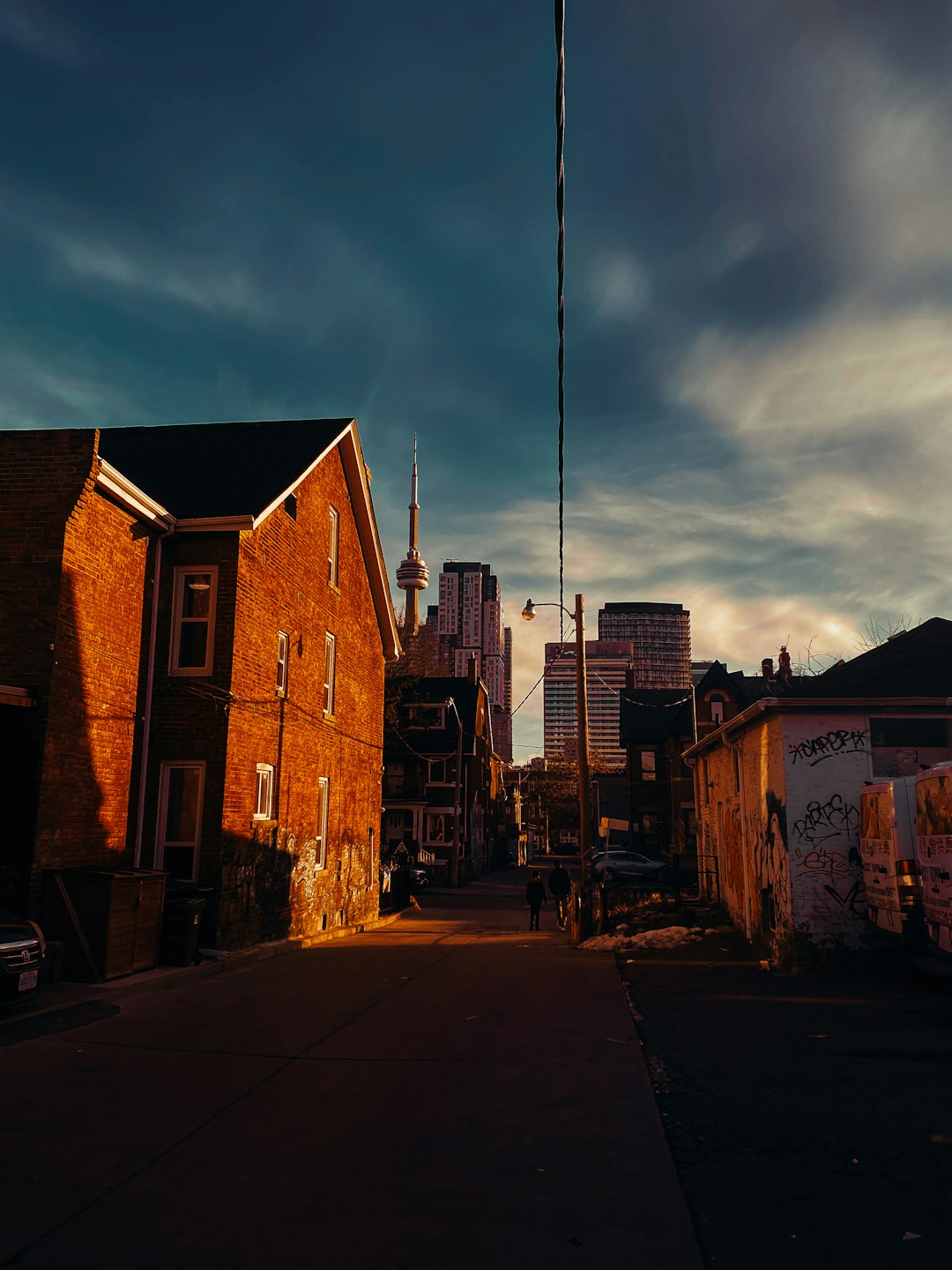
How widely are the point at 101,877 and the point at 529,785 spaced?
319 ft

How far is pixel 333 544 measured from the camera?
71.5 ft

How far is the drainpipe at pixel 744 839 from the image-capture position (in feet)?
55.9

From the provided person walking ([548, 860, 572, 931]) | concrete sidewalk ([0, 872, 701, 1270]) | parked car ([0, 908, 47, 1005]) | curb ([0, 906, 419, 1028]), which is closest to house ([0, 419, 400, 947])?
curb ([0, 906, 419, 1028])

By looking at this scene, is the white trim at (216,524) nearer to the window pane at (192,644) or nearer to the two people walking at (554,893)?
the window pane at (192,644)

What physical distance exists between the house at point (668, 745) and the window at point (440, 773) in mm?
10633

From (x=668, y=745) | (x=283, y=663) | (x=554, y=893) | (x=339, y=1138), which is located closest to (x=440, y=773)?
(x=668, y=745)

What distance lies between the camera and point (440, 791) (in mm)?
53688

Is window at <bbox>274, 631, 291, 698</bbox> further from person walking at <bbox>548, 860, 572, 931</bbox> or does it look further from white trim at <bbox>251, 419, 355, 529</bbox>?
person walking at <bbox>548, 860, 572, 931</bbox>

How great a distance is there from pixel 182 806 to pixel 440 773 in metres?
39.5

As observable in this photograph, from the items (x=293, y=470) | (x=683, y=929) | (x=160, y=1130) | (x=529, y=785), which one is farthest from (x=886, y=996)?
(x=529, y=785)

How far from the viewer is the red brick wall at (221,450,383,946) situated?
1598 cm

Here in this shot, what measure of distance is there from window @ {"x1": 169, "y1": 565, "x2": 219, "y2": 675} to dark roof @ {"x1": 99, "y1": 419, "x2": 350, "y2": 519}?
1089mm

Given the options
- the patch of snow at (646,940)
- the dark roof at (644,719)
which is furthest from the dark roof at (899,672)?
the dark roof at (644,719)

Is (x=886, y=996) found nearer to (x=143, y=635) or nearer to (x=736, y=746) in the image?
(x=736, y=746)
